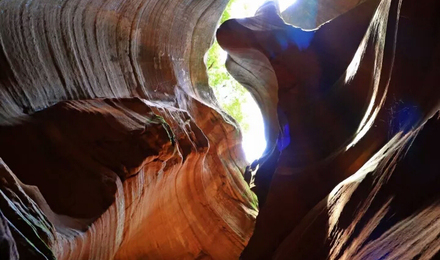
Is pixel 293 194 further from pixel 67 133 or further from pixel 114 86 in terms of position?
pixel 114 86

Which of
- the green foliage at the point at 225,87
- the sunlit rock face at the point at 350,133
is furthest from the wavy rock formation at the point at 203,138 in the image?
the green foliage at the point at 225,87

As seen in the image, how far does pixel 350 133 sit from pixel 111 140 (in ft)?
12.5

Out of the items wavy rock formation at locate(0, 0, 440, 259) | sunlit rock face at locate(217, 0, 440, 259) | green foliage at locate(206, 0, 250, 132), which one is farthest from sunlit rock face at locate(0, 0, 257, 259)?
green foliage at locate(206, 0, 250, 132)

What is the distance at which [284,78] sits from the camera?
324 inches

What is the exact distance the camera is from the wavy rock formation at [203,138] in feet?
11.8

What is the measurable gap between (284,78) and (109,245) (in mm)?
4937

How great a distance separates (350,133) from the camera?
6043mm

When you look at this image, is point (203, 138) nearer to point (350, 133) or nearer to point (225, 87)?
point (350, 133)

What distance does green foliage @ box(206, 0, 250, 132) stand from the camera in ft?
60.0

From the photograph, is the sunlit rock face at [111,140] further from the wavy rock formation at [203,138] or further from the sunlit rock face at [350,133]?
the sunlit rock face at [350,133]

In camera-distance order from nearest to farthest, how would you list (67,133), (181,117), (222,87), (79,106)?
(67,133) < (79,106) < (181,117) < (222,87)

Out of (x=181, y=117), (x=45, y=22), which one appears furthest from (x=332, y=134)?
(x=45, y=22)

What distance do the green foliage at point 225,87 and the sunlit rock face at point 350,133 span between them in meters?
8.04

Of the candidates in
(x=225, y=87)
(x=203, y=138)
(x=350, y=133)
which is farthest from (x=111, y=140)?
(x=225, y=87)
